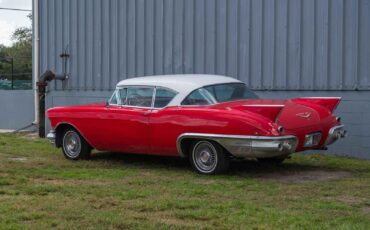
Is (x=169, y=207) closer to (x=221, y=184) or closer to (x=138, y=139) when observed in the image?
(x=221, y=184)

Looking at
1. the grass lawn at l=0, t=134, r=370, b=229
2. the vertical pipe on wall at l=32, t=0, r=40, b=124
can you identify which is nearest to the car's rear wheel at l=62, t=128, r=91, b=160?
the grass lawn at l=0, t=134, r=370, b=229

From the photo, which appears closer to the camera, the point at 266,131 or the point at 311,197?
the point at 311,197

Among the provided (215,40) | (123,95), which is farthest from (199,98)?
(215,40)

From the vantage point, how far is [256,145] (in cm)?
793

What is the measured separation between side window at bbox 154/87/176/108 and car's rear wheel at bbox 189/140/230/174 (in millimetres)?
791

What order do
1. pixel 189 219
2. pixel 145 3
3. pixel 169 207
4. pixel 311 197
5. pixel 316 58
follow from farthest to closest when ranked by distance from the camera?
1. pixel 145 3
2. pixel 316 58
3. pixel 311 197
4. pixel 169 207
5. pixel 189 219

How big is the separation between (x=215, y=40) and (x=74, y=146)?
369 cm

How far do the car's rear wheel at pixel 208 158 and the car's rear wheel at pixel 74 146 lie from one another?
2.27 meters

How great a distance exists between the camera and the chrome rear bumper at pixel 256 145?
7.86m

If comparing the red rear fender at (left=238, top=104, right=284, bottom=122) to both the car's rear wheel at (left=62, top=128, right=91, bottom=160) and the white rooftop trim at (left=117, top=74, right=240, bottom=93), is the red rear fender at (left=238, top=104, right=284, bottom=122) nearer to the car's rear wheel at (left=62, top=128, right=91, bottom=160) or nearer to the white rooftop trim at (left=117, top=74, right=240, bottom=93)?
the white rooftop trim at (left=117, top=74, right=240, bottom=93)

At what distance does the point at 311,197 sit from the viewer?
696 centimetres

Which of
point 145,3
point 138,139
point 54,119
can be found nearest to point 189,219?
point 138,139

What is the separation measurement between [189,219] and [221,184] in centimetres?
189

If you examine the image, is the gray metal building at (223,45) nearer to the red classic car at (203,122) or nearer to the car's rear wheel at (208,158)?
the red classic car at (203,122)
